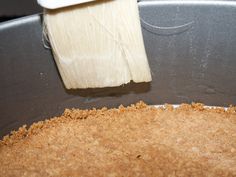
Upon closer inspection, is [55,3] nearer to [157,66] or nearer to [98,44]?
[98,44]

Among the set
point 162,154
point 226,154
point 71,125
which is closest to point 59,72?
point 71,125

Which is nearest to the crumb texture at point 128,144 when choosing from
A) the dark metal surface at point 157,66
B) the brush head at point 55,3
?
the dark metal surface at point 157,66

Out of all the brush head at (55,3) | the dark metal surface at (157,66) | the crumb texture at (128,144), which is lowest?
the crumb texture at (128,144)

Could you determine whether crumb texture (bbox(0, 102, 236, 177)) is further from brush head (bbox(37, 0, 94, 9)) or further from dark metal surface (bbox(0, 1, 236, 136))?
brush head (bbox(37, 0, 94, 9))

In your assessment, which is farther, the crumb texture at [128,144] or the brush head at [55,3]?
the crumb texture at [128,144]

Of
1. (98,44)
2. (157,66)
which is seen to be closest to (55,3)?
(98,44)

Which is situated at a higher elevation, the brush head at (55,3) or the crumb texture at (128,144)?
the brush head at (55,3)

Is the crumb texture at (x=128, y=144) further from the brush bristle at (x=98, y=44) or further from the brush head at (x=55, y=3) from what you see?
the brush head at (x=55, y=3)
